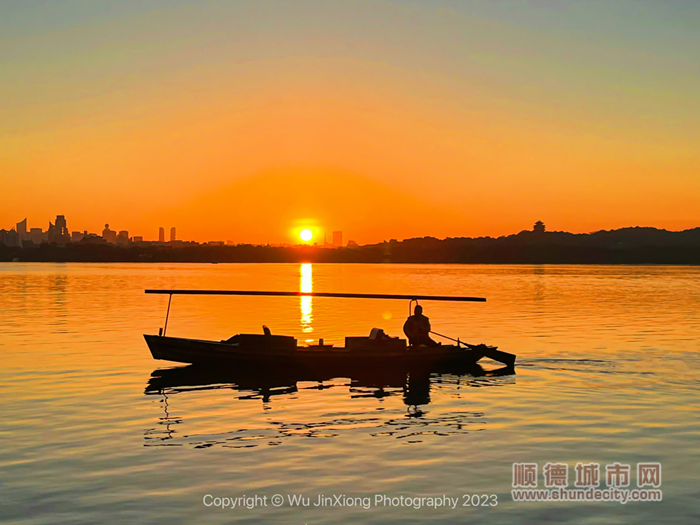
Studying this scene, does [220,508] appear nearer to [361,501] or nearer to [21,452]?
[361,501]

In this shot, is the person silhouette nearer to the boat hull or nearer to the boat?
the boat

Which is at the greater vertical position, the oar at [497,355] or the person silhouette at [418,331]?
the person silhouette at [418,331]

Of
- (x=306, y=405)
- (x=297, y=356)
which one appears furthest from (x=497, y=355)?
(x=306, y=405)

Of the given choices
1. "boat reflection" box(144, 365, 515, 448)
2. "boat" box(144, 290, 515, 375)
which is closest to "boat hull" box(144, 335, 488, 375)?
"boat" box(144, 290, 515, 375)

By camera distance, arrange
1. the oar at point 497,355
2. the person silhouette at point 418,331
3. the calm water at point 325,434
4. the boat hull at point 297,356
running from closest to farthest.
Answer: the calm water at point 325,434
the boat hull at point 297,356
the oar at point 497,355
the person silhouette at point 418,331

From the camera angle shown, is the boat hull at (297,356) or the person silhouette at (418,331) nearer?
the boat hull at (297,356)

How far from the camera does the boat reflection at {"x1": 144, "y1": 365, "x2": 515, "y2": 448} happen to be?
2206cm

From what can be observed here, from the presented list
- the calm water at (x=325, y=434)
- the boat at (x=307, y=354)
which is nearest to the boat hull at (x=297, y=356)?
the boat at (x=307, y=354)

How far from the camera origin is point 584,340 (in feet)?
162

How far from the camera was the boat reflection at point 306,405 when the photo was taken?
22062mm

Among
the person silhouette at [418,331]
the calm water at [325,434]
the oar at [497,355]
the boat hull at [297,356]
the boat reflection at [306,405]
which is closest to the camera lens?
the calm water at [325,434]

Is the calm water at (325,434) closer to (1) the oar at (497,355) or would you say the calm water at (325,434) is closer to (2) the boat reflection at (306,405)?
(2) the boat reflection at (306,405)

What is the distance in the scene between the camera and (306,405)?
89.6 ft

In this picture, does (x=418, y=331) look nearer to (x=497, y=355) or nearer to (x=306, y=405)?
(x=497, y=355)
